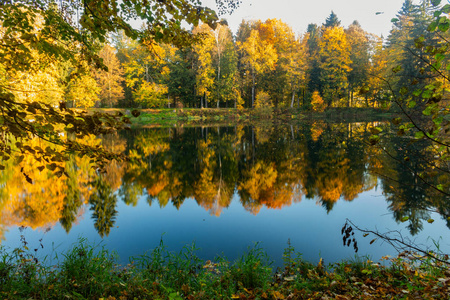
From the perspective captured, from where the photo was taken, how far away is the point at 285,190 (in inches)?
371

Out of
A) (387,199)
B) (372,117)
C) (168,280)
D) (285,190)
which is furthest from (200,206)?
(372,117)

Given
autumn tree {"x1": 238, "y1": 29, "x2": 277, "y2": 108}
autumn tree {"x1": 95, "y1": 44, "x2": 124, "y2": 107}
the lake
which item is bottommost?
the lake

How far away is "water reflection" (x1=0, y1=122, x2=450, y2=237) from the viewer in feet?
25.1

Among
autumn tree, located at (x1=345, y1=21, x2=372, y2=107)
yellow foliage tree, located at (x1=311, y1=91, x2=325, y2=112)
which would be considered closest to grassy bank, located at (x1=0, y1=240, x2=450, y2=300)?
yellow foliage tree, located at (x1=311, y1=91, x2=325, y2=112)

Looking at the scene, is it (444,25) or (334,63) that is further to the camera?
(334,63)

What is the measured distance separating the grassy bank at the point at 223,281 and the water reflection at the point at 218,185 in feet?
7.29

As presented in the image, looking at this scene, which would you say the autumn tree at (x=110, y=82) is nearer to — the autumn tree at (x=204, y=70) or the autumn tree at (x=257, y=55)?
the autumn tree at (x=204, y=70)

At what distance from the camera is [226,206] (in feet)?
27.6

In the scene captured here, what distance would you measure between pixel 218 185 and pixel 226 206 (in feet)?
6.42

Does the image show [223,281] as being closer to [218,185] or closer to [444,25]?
[444,25]

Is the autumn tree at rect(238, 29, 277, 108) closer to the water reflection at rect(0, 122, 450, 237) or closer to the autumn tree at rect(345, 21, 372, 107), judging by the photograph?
the autumn tree at rect(345, 21, 372, 107)

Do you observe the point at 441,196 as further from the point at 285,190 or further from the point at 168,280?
the point at 168,280

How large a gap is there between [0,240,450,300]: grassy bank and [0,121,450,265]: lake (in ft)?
2.41

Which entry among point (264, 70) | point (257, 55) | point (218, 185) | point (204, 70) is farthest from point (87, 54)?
point (264, 70)
